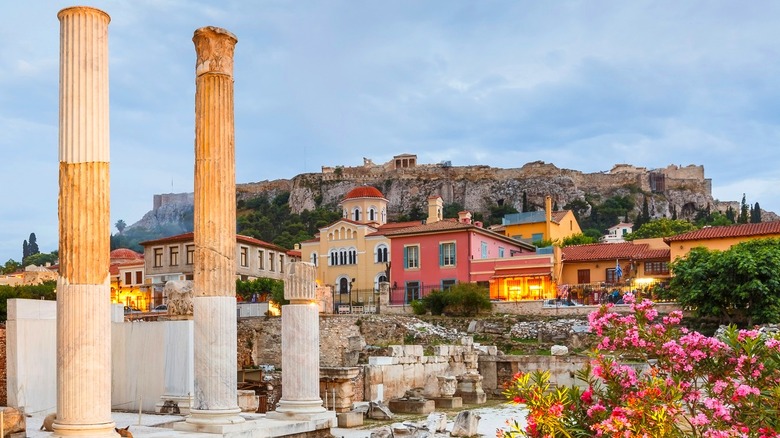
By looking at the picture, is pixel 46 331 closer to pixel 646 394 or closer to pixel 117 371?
pixel 117 371

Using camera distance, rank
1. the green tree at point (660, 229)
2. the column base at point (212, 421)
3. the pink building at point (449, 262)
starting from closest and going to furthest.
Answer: the column base at point (212, 421) → the pink building at point (449, 262) → the green tree at point (660, 229)

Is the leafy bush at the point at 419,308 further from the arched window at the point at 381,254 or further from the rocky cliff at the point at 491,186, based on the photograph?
the rocky cliff at the point at 491,186

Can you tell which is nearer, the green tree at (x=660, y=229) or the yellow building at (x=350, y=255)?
the yellow building at (x=350, y=255)

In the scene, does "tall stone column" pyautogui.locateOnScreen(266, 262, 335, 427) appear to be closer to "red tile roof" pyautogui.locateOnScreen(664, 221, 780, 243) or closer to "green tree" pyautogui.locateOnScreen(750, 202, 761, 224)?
"red tile roof" pyautogui.locateOnScreen(664, 221, 780, 243)

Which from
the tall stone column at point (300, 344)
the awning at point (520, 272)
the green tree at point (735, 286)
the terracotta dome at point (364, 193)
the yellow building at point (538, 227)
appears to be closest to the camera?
the tall stone column at point (300, 344)

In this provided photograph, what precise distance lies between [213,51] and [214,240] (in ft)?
9.41

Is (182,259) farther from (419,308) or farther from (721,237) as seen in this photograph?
(721,237)

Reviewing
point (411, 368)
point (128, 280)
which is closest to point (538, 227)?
point (128, 280)

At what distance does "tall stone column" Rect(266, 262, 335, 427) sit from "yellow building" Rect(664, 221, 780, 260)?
32.3 metres

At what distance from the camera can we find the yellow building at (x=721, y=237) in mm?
44781

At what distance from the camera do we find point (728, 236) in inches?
1784

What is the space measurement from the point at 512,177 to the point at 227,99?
116m

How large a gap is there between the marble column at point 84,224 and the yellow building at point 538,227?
56.2m

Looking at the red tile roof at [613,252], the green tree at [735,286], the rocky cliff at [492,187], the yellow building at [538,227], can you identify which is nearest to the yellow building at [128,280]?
the red tile roof at [613,252]
